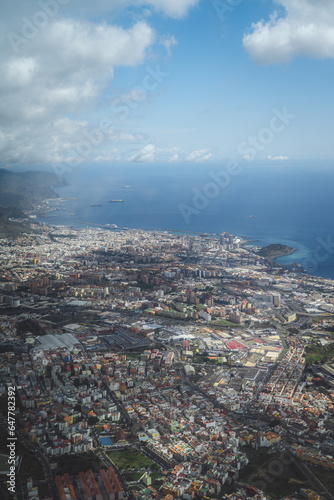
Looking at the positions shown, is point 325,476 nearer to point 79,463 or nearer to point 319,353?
point 79,463

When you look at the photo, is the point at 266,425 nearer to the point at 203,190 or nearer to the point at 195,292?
the point at 195,292

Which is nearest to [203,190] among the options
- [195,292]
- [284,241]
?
[284,241]

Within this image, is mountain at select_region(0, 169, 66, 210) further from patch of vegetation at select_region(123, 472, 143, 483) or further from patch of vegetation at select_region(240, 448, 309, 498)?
patch of vegetation at select_region(240, 448, 309, 498)

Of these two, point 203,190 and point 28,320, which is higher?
point 203,190

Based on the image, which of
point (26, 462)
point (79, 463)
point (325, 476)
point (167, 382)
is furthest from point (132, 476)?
point (167, 382)

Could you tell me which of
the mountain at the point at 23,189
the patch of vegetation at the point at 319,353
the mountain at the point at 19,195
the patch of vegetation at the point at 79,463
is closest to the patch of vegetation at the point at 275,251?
the patch of vegetation at the point at 319,353
